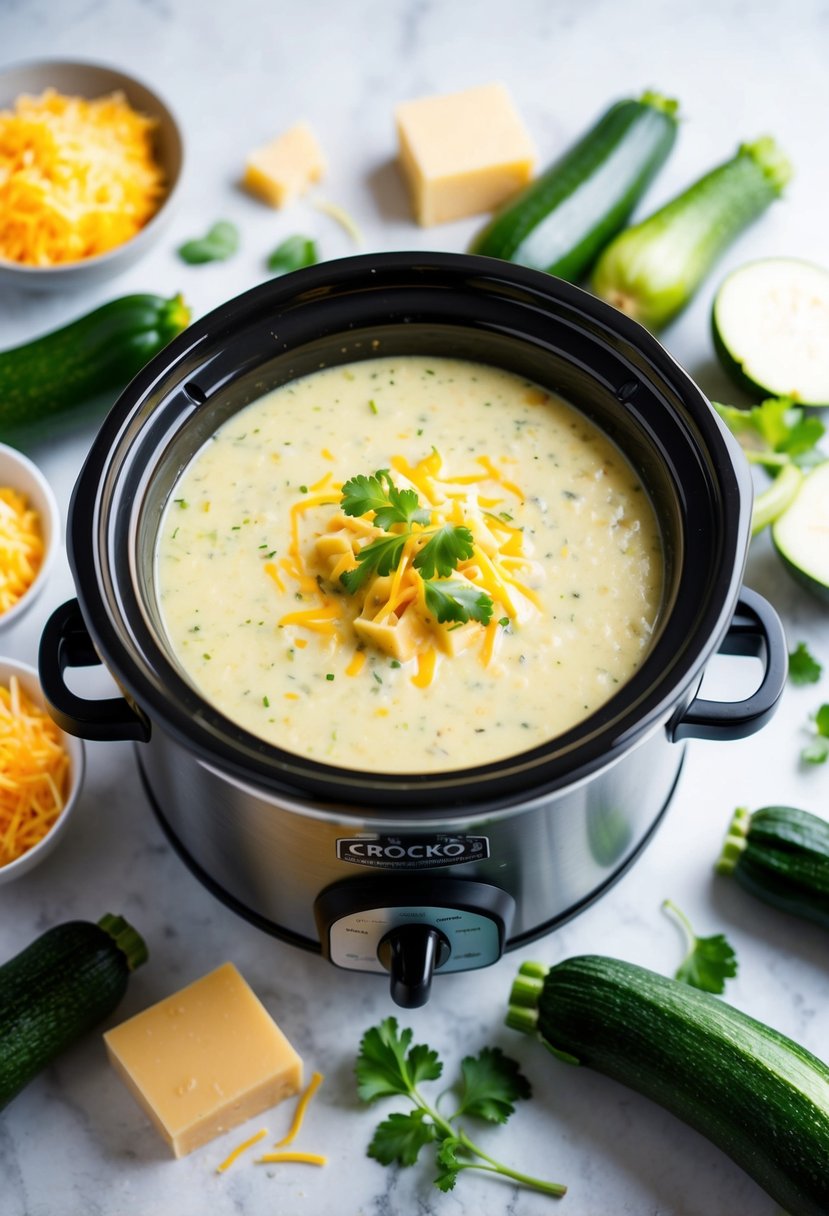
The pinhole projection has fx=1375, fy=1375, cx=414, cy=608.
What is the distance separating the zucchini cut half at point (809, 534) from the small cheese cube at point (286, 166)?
1.39m

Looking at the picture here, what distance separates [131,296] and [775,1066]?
76.6 inches

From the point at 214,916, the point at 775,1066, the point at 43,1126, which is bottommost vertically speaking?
the point at 43,1126

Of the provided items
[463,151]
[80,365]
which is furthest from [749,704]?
[463,151]

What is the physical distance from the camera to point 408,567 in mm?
2059

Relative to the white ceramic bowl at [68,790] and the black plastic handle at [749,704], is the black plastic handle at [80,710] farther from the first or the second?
the black plastic handle at [749,704]

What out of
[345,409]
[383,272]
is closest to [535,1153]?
[345,409]

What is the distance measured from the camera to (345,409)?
2385 millimetres

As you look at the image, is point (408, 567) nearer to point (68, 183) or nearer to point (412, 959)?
point (412, 959)

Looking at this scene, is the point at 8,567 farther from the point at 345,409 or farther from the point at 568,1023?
the point at 568,1023

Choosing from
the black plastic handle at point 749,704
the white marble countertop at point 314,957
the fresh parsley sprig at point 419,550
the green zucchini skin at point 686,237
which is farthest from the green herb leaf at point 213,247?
the black plastic handle at point 749,704

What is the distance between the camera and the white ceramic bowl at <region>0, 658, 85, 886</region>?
2.33 metres

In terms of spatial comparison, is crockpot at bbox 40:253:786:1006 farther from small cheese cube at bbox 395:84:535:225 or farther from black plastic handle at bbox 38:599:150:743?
small cheese cube at bbox 395:84:535:225

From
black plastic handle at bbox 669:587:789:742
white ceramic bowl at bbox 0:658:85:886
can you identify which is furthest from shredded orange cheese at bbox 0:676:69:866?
black plastic handle at bbox 669:587:789:742

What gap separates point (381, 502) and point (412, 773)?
1.52 feet
